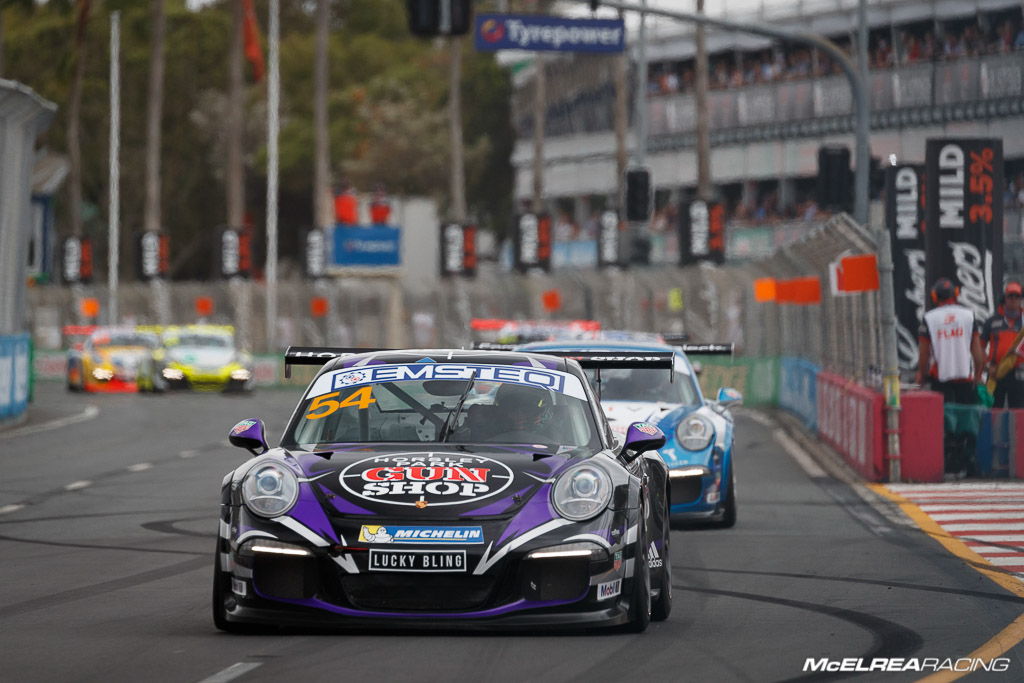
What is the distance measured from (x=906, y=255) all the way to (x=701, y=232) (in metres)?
26.9

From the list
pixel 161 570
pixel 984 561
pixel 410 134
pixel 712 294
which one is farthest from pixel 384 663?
pixel 410 134

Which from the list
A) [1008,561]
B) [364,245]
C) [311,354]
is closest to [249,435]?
[311,354]

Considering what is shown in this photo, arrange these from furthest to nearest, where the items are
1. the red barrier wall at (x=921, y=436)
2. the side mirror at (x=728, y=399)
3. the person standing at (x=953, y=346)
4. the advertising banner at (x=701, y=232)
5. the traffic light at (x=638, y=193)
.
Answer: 1. the advertising banner at (x=701, y=232)
2. the traffic light at (x=638, y=193)
3. the person standing at (x=953, y=346)
4. the red barrier wall at (x=921, y=436)
5. the side mirror at (x=728, y=399)

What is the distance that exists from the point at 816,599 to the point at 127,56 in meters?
85.8

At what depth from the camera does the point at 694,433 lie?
14.0m

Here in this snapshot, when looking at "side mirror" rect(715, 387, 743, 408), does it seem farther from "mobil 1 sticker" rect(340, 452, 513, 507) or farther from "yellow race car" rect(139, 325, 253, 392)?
"yellow race car" rect(139, 325, 253, 392)

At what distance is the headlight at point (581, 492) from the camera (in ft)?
27.1

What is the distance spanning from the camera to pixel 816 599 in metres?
10.1

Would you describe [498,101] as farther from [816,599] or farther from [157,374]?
[816,599]

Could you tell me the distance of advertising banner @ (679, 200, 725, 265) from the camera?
166 ft

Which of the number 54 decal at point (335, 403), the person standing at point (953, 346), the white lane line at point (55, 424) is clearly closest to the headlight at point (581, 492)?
the number 54 decal at point (335, 403)

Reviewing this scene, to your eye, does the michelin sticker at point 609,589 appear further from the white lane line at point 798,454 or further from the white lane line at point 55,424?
the white lane line at point 55,424

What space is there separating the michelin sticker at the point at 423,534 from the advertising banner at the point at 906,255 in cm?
1624

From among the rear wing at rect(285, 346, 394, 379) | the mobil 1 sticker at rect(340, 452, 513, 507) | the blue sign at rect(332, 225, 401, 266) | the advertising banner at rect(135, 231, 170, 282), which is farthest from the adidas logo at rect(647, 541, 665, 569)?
the advertising banner at rect(135, 231, 170, 282)
